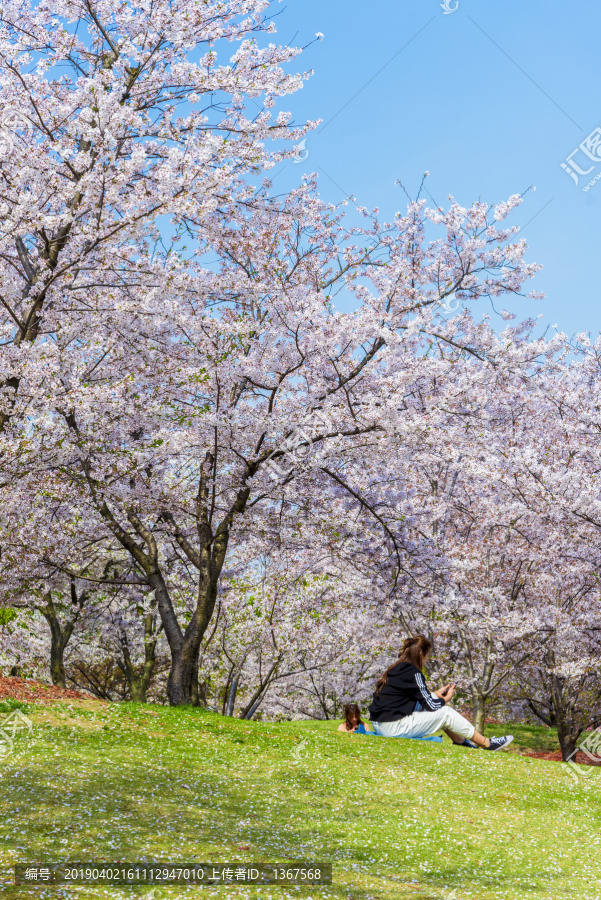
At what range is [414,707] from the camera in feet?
35.7

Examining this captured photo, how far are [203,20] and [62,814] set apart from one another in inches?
392

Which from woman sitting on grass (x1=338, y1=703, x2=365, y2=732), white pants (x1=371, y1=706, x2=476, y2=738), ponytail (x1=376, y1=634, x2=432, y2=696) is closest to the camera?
ponytail (x1=376, y1=634, x2=432, y2=696)

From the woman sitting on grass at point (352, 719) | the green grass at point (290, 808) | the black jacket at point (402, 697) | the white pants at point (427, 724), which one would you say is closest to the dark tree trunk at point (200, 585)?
the green grass at point (290, 808)

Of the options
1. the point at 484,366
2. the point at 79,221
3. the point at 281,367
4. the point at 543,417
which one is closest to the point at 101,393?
the point at 79,221

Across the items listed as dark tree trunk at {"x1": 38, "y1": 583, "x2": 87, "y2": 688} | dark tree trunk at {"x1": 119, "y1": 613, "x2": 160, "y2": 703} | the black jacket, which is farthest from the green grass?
dark tree trunk at {"x1": 119, "y1": 613, "x2": 160, "y2": 703}

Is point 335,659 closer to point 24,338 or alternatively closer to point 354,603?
point 354,603

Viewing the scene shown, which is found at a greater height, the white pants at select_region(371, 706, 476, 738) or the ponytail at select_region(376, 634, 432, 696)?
the ponytail at select_region(376, 634, 432, 696)

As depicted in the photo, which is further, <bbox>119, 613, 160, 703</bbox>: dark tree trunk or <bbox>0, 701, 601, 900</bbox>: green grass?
<bbox>119, 613, 160, 703</bbox>: dark tree trunk

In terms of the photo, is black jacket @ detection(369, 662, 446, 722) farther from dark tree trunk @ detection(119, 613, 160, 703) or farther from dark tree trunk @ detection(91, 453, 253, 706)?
dark tree trunk @ detection(119, 613, 160, 703)

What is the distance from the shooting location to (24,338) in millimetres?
9008

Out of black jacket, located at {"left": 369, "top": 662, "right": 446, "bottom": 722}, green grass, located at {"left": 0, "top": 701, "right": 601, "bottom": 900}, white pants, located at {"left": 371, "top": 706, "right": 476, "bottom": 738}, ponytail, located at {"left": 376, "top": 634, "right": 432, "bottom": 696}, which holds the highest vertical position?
ponytail, located at {"left": 376, "top": 634, "right": 432, "bottom": 696}

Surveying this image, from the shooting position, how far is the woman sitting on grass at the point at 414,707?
10609mm

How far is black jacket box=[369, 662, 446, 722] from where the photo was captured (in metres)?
10.6

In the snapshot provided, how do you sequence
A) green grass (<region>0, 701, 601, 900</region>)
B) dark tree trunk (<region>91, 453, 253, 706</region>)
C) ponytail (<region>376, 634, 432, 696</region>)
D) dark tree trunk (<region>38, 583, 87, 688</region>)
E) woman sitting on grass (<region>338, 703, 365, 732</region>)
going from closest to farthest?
green grass (<region>0, 701, 601, 900</region>)
ponytail (<region>376, 634, 432, 696</region>)
woman sitting on grass (<region>338, 703, 365, 732</region>)
dark tree trunk (<region>91, 453, 253, 706</region>)
dark tree trunk (<region>38, 583, 87, 688</region>)
